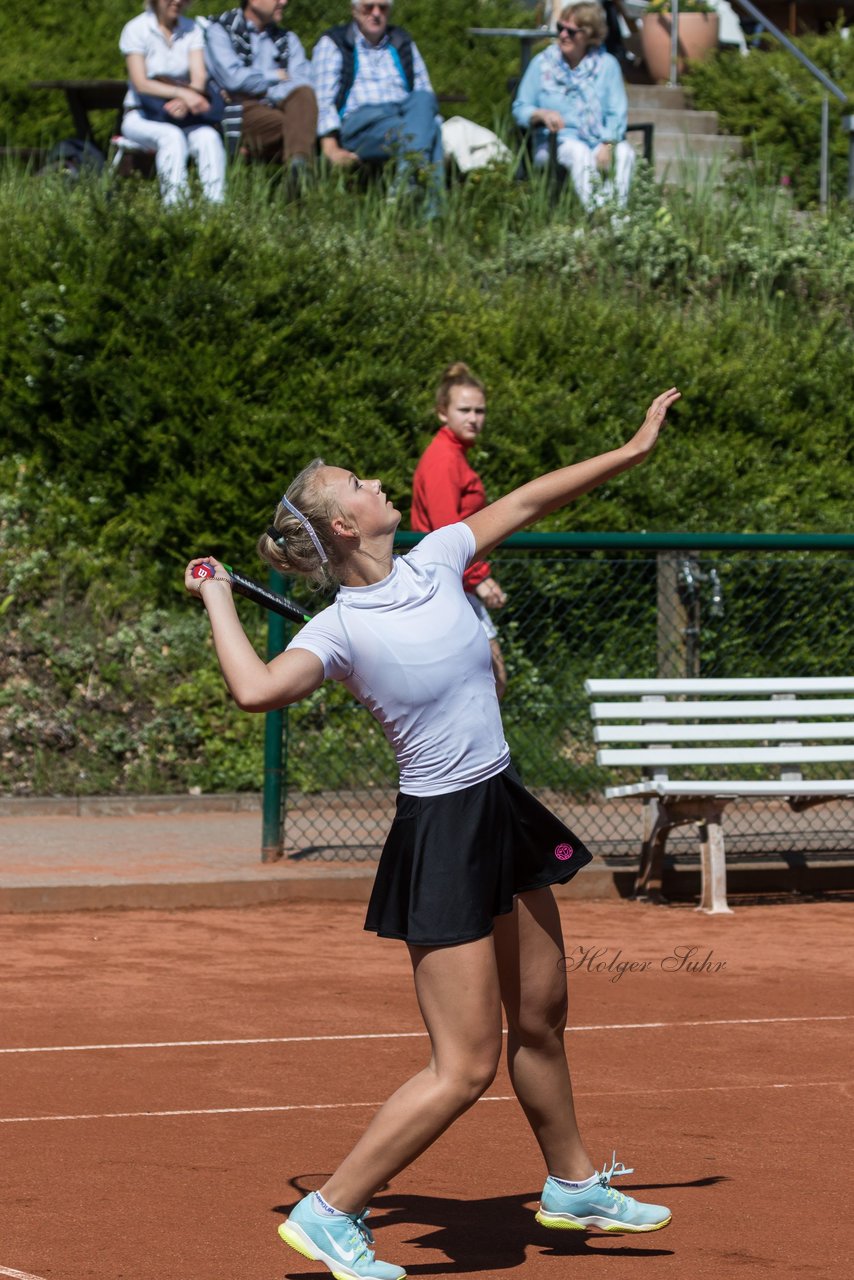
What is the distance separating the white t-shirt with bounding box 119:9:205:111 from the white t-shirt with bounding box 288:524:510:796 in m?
10.5

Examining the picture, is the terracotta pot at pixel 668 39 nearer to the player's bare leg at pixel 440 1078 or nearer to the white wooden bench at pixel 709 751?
the white wooden bench at pixel 709 751

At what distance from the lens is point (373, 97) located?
48.2 feet

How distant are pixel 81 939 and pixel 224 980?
1031 millimetres

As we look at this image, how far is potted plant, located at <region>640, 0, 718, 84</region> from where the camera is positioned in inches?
Result: 774

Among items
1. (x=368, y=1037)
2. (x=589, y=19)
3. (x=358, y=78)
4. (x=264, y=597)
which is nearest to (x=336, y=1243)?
(x=264, y=597)

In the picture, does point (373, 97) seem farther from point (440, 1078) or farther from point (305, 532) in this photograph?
point (440, 1078)

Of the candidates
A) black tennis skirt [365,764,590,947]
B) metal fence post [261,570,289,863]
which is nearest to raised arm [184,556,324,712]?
black tennis skirt [365,764,590,947]

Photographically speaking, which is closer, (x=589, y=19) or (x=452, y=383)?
(x=452, y=383)

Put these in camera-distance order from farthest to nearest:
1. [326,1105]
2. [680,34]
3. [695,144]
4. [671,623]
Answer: [680,34], [695,144], [671,623], [326,1105]

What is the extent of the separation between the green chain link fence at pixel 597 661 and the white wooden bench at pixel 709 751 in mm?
663

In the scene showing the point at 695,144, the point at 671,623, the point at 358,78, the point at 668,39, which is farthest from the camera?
the point at 668,39

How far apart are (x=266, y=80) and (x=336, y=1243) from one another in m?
11.7

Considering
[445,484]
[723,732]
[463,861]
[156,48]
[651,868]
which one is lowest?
[651,868]

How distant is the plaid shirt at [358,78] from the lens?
1451 cm
